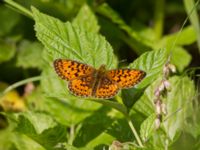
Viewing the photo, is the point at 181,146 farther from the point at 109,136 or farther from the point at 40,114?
the point at 40,114

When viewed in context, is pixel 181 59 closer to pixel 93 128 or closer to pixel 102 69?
pixel 93 128

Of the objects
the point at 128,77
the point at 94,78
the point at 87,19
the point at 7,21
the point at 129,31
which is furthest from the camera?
the point at 7,21

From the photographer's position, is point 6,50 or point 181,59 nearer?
point 181,59

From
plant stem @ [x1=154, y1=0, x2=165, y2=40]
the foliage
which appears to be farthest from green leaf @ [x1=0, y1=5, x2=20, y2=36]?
plant stem @ [x1=154, y1=0, x2=165, y2=40]

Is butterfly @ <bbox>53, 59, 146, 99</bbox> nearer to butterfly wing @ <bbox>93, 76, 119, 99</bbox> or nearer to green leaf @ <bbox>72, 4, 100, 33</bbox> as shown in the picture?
butterfly wing @ <bbox>93, 76, 119, 99</bbox>

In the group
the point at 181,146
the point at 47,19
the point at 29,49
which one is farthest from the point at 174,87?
the point at 29,49

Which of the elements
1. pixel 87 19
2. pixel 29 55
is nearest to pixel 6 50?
pixel 29 55
